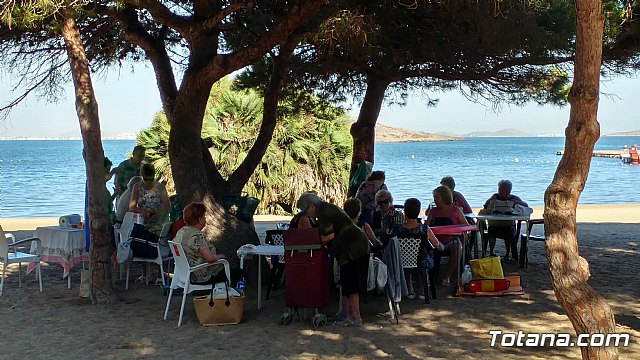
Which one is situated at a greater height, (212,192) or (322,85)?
(322,85)

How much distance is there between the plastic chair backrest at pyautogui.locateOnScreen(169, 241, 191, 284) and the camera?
646 cm

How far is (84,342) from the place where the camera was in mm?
5965

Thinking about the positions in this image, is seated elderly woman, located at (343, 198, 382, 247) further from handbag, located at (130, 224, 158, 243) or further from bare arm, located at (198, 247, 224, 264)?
handbag, located at (130, 224, 158, 243)

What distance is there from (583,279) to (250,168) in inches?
228

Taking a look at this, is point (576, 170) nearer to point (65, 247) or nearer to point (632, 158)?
point (65, 247)

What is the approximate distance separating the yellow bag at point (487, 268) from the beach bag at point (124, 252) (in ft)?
11.4

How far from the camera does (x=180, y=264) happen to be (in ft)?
21.6

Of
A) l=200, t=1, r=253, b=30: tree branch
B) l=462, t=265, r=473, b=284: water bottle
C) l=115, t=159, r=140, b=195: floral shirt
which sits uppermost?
l=200, t=1, r=253, b=30: tree branch

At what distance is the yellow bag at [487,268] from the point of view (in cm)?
761

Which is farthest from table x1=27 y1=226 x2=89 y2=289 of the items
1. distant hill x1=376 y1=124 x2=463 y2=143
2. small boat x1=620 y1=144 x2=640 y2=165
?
distant hill x1=376 y1=124 x2=463 y2=143

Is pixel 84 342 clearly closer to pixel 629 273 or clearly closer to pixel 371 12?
pixel 371 12

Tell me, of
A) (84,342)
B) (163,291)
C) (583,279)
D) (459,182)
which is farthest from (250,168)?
(459,182)

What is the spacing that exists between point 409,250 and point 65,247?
3718mm

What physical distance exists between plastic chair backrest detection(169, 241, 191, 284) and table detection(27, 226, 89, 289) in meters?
2.06
